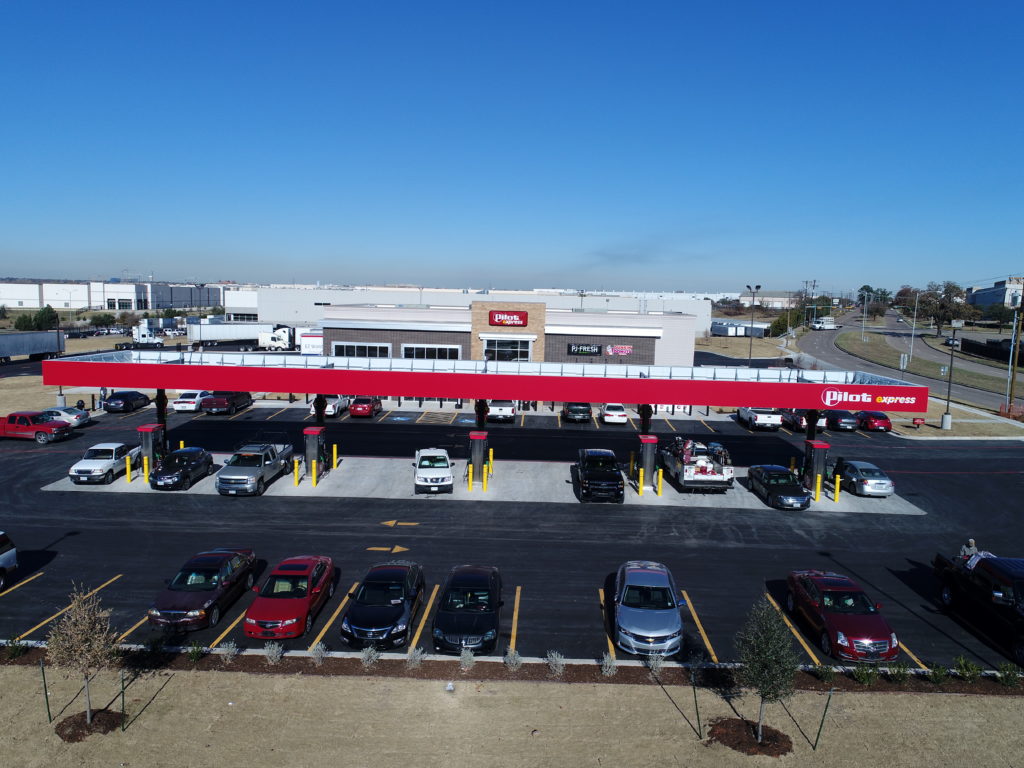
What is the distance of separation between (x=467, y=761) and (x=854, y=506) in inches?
834

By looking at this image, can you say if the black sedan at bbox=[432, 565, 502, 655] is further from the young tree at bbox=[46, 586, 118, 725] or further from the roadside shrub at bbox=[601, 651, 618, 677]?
the young tree at bbox=[46, 586, 118, 725]

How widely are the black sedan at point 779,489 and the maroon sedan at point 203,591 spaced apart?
62.4ft

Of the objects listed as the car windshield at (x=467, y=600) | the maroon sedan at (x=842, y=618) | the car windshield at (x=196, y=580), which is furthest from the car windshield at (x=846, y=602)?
the car windshield at (x=196, y=580)

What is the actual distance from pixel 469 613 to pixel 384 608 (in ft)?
6.45

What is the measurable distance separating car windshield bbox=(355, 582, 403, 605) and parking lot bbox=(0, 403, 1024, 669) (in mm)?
1006

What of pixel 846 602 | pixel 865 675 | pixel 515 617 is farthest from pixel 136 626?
pixel 846 602

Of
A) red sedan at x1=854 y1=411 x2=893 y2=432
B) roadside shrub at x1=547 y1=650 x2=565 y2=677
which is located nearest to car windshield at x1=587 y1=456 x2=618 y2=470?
roadside shrub at x1=547 y1=650 x2=565 y2=677

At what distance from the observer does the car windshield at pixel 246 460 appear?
87.6 feet

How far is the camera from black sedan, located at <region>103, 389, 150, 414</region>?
43.0m

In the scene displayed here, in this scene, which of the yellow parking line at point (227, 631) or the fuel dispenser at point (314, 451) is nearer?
the yellow parking line at point (227, 631)

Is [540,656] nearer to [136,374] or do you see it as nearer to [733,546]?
[733,546]

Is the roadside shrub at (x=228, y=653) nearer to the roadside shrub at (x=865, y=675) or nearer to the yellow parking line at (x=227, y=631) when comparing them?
the yellow parking line at (x=227, y=631)

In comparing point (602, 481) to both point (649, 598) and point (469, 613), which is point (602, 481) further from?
point (469, 613)

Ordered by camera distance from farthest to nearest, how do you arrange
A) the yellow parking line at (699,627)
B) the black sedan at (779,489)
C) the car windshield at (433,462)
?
the car windshield at (433,462) → the black sedan at (779,489) → the yellow parking line at (699,627)
